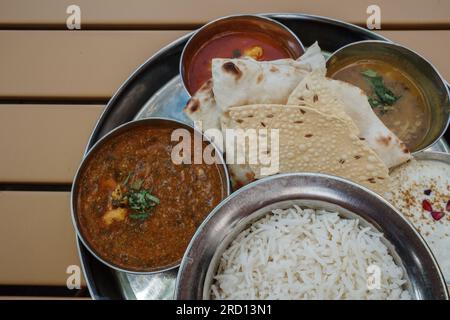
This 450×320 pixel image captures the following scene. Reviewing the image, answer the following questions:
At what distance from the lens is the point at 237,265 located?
1381mm

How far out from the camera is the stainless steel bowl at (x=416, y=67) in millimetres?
1662

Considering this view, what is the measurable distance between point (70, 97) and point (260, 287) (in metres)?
1.31

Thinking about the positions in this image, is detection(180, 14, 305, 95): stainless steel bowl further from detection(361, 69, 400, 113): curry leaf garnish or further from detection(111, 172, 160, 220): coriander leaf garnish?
detection(111, 172, 160, 220): coriander leaf garnish

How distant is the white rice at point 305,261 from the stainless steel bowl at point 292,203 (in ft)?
0.14

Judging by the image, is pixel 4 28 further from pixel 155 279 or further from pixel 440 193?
pixel 440 193

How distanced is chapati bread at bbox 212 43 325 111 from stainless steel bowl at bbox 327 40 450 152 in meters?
0.18

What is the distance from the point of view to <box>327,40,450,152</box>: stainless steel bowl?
166 centimetres

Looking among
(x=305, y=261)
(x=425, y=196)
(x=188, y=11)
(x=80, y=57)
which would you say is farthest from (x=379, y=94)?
(x=80, y=57)

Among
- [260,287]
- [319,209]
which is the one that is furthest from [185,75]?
[260,287]

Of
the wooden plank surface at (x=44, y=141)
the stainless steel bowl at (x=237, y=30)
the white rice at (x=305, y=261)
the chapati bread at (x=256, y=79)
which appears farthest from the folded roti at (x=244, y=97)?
the wooden plank surface at (x=44, y=141)

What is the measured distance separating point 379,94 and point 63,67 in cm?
153

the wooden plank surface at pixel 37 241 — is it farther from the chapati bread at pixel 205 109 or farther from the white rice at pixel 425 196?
the white rice at pixel 425 196

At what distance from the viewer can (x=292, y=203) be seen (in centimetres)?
138

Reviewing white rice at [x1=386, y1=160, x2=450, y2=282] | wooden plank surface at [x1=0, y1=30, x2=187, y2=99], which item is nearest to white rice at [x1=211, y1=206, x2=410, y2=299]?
white rice at [x1=386, y1=160, x2=450, y2=282]
